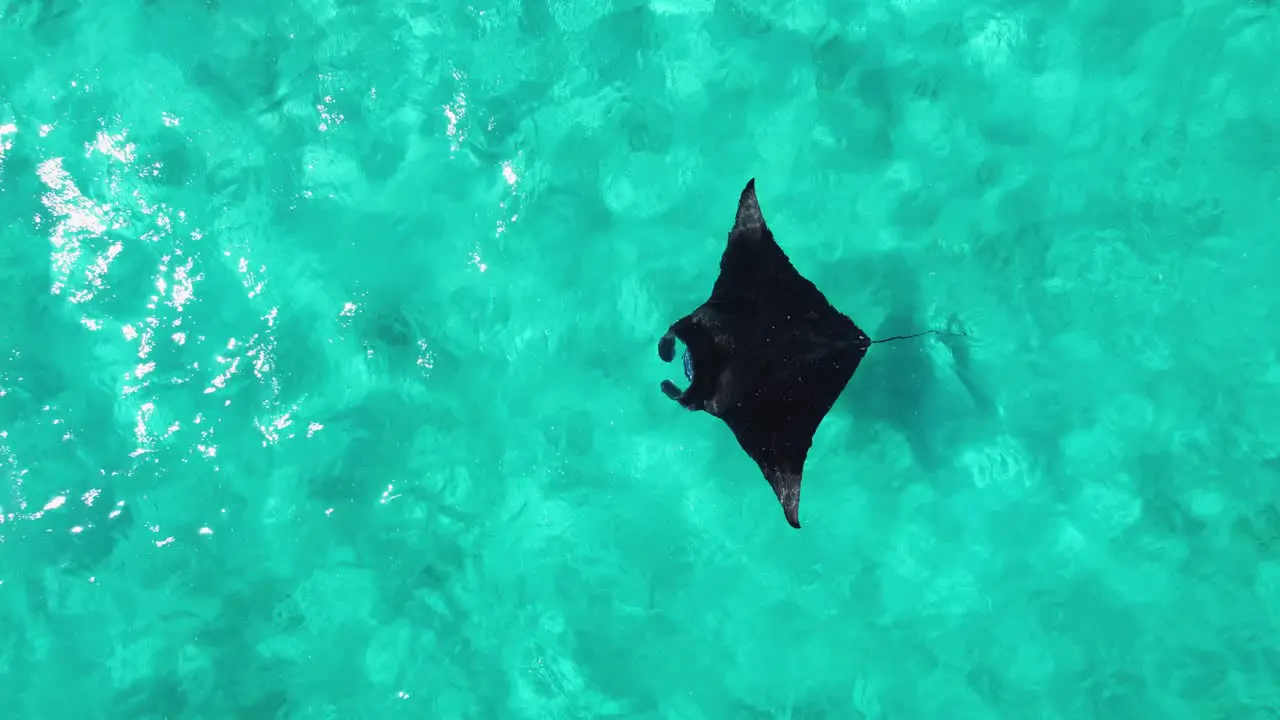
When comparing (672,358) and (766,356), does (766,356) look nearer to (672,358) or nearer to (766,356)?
(766,356)

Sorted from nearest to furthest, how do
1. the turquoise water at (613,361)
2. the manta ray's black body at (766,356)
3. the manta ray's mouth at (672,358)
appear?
the manta ray's black body at (766,356), the manta ray's mouth at (672,358), the turquoise water at (613,361)

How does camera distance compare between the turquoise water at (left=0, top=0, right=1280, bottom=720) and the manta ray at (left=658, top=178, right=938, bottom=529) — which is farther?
the turquoise water at (left=0, top=0, right=1280, bottom=720)

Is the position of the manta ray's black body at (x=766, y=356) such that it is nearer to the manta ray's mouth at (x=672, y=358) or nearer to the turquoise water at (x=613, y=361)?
the manta ray's mouth at (x=672, y=358)

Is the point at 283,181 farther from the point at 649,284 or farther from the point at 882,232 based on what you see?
the point at 882,232

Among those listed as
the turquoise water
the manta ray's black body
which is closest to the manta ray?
the manta ray's black body

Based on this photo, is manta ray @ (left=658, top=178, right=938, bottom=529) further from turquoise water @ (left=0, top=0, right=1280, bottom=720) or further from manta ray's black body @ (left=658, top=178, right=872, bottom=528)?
turquoise water @ (left=0, top=0, right=1280, bottom=720)

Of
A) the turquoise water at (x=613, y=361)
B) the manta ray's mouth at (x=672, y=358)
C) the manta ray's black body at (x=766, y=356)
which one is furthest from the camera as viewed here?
the turquoise water at (x=613, y=361)

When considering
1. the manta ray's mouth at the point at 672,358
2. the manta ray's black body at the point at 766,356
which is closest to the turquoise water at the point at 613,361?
the manta ray's mouth at the point at 672,358

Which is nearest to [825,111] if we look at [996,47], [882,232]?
[882,232]
